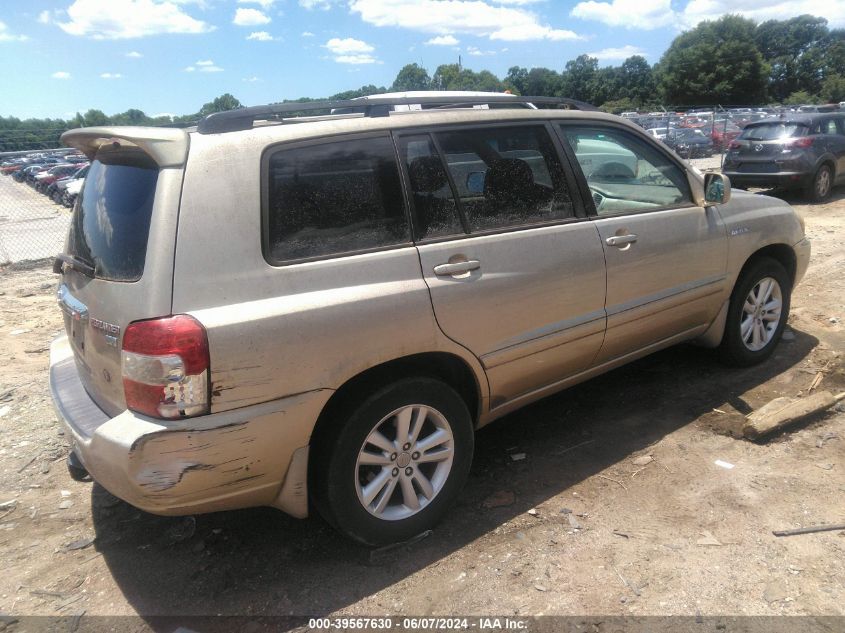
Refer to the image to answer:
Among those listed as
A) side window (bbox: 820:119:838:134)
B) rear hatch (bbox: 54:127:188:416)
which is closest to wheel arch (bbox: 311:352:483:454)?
rear hatch (bbox: 54:127:188:416)

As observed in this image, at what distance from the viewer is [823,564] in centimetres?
262

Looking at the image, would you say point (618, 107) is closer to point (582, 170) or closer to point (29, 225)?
point (29, 225)

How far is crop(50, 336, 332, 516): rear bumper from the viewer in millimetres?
2240

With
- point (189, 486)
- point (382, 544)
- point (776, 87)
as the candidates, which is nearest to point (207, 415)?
point (189, 486)

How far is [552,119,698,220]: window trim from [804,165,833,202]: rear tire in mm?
9465

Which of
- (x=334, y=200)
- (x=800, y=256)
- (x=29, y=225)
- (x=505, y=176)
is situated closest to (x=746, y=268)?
(x=800, y=256)

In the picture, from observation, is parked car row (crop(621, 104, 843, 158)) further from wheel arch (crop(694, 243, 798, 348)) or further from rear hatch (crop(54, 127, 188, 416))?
rear hatch (crop(54, 127, 188, 416))

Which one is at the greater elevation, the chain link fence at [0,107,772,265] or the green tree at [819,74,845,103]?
the green tree at [819,74,845,103]

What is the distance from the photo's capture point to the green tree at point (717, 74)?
7506cm

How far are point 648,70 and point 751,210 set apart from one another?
105m

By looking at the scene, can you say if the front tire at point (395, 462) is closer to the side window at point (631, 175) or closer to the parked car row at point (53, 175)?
the side window at point (631, 175)

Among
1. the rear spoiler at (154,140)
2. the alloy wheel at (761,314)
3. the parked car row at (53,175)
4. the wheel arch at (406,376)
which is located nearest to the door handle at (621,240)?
the wheel arch at (406,376)

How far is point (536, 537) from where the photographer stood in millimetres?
2904

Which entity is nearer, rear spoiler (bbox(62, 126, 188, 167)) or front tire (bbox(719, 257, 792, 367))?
rear spoiler (bbox(62, 126, 188, 167))
